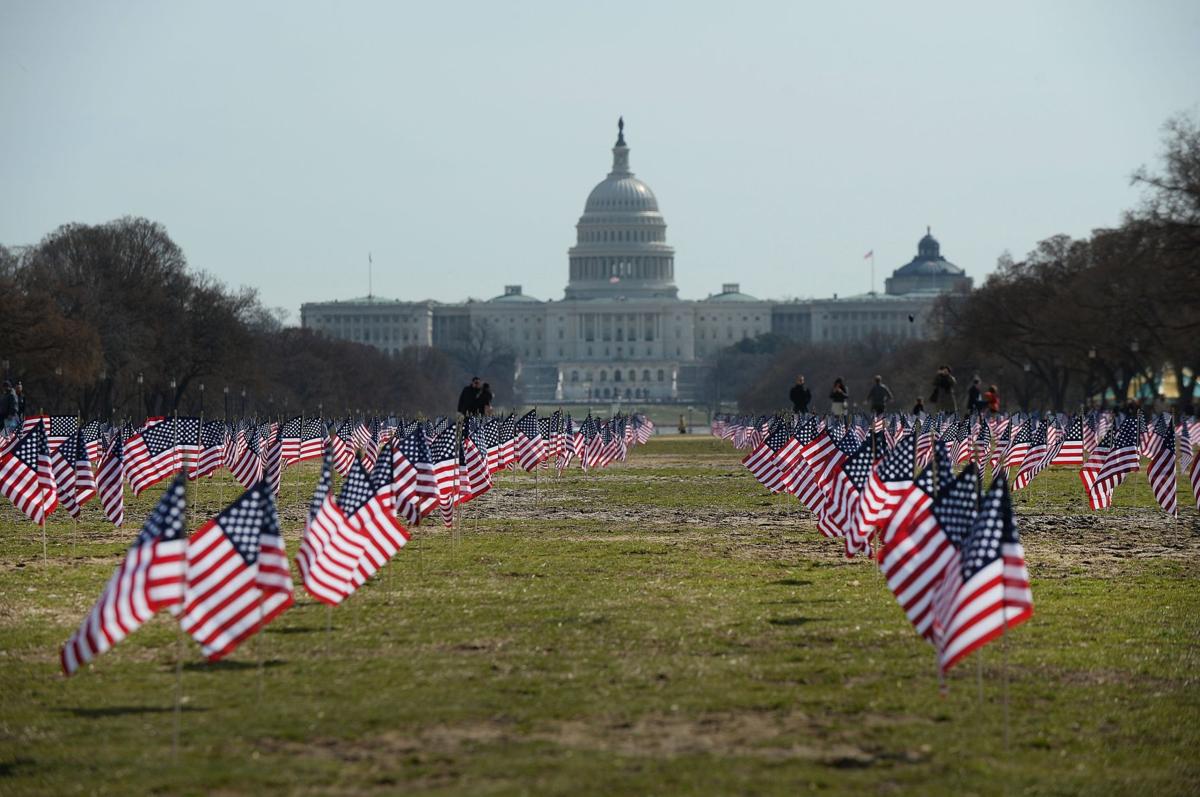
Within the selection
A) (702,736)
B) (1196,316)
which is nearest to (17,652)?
(702,736)

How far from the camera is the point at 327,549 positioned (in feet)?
48.2

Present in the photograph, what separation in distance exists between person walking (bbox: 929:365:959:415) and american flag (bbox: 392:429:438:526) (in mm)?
29042

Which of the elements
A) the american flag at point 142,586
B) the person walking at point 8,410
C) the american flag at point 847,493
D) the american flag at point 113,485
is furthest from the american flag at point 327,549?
the person walking at point 8,410

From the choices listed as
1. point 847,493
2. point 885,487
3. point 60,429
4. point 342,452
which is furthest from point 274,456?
point 885,487

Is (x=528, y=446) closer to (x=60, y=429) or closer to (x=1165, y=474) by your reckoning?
(x=60, y=429)

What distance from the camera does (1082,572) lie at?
813 inches

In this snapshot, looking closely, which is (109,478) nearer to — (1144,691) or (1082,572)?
(1082,572)

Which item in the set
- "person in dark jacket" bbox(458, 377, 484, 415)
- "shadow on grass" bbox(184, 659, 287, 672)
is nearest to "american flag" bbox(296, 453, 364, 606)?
"shadow on grass" bbox(184, 659, 287, 672)

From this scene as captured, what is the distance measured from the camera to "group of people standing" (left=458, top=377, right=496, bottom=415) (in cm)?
4169

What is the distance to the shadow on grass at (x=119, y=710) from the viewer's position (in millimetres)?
12055

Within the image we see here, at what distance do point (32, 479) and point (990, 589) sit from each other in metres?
14.5

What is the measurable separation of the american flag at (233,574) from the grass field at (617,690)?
41cm

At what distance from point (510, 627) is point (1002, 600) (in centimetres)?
499

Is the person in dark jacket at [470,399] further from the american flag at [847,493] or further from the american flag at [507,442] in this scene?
the american flag at [847,493]
